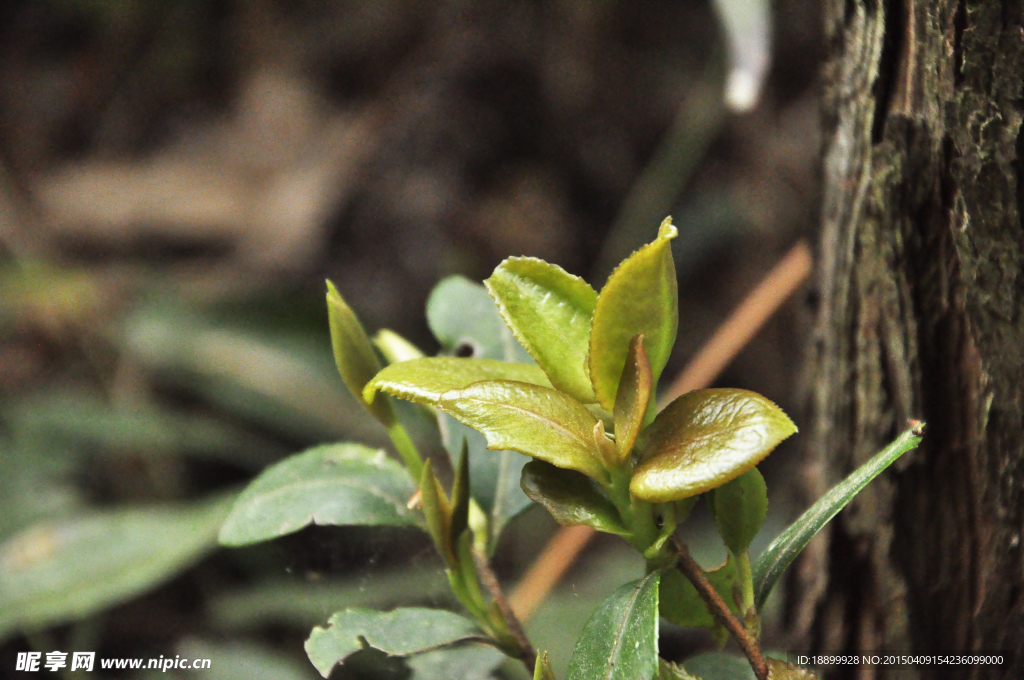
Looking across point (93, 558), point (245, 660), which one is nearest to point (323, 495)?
point (245, 660)

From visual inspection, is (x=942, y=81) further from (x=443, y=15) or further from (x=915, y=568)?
(x=443, y=15)

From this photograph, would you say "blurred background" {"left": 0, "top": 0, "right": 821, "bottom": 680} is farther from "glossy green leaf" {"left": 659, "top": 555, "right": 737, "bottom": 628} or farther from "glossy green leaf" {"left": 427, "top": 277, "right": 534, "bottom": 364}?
"glossy green leaf" {"left": 659, "top": 555, "right": 737, "bottom": 628}

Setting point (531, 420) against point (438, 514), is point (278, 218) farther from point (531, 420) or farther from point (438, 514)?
point (531, 420)

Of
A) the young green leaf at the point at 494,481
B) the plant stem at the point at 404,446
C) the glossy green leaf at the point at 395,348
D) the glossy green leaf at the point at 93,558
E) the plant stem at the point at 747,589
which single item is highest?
the glossy green leaf at the point at 395,348

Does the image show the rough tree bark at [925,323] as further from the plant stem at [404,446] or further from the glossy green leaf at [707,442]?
the plant stem at [404,446]

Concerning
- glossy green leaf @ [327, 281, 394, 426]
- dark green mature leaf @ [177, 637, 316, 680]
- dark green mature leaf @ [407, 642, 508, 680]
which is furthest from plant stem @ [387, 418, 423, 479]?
dark green mature leaf @ [177, 637, 316, 680]

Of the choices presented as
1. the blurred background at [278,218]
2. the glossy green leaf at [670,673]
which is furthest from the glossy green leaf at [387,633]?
the blurred background at [278,218]
